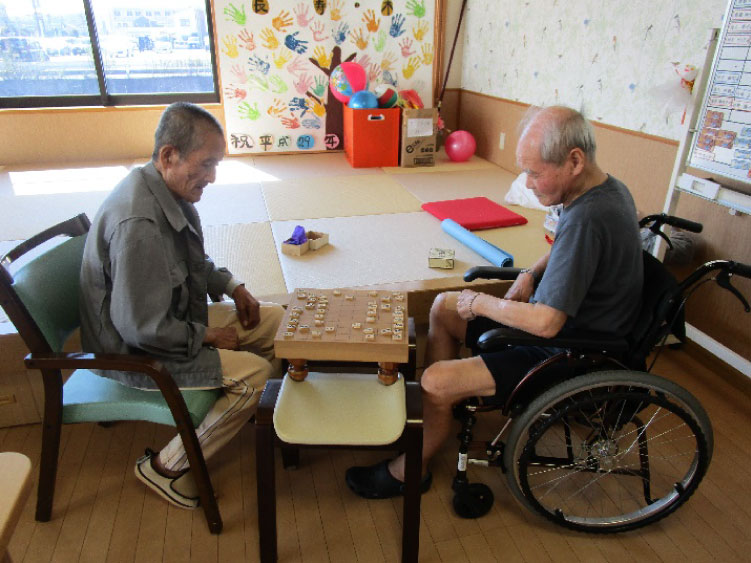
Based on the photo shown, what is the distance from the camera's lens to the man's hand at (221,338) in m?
1.43

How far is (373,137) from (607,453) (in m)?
2.71

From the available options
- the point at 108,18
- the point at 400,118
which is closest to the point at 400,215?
the point at 400,118

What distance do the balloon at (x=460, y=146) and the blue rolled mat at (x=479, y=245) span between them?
1.39 metres

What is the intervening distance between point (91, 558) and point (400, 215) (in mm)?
1908

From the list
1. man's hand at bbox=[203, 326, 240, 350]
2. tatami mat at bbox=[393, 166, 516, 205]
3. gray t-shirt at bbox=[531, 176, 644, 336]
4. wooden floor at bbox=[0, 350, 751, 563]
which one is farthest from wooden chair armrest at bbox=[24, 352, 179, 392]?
tatami mat at bbox=[393, 166, 516, 205]

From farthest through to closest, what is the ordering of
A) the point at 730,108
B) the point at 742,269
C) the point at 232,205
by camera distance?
the point at 232,205 → the point at 730,108 → the point at 742,269

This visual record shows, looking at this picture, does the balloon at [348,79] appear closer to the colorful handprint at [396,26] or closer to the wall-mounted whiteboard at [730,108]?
the colorful handprint at [396,26]

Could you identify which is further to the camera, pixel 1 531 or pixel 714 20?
pixel 714 20

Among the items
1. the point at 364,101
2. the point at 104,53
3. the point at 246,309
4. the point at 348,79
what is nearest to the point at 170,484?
the point at 246,309

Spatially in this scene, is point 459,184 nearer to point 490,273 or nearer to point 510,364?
point 490,273

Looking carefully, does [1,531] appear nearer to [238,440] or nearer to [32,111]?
[238,440]

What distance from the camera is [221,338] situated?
145 centimetres

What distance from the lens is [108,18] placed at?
3627 millimetres

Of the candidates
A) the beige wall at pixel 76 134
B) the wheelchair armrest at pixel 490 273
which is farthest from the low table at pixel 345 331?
the beige wall at pixel 76 134
